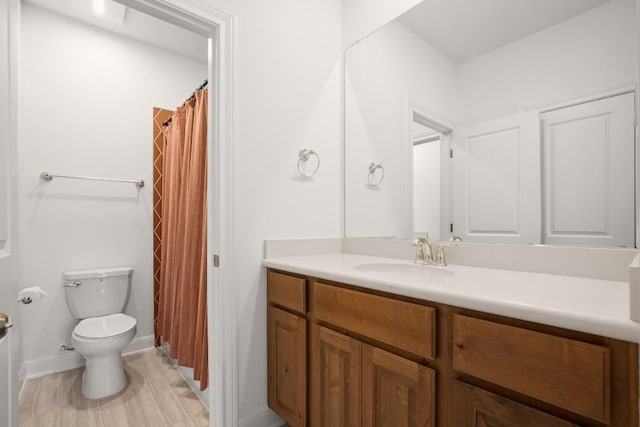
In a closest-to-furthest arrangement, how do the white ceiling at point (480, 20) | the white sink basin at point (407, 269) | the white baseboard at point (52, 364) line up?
the white ceiling at point (480, 20) < the white sink basin at point (407, 269) < the white baseboard at point (52, 364)

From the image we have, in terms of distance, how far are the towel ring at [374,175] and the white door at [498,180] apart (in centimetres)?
43

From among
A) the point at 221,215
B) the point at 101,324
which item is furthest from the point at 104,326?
the point at 221,215

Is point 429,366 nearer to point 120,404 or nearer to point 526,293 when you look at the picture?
point 526,293

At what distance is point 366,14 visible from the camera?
1.72 metres

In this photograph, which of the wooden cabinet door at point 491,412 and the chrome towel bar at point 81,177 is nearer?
the wooden cabinet door at point 491,412

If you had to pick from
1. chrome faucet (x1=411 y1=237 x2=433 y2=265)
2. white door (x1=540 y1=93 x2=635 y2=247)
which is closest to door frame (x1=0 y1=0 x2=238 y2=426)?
chrome faucet (x1=411 y1=237 x2=433 y2=265)

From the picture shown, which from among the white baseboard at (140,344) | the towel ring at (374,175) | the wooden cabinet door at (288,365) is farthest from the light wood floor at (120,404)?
the towel ring at (374,175)

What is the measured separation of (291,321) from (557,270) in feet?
3.30

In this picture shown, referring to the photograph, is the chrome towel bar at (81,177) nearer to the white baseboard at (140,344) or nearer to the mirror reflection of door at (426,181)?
the white baseboard at (140,344)

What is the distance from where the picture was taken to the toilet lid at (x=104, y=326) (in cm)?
188

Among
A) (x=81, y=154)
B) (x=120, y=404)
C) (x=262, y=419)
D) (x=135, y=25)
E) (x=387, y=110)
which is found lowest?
(x=120, y=404)

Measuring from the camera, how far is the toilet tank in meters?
2.11

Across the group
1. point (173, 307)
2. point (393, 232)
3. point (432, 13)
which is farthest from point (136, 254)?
point (432, 13)

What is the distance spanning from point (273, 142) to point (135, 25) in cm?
172
